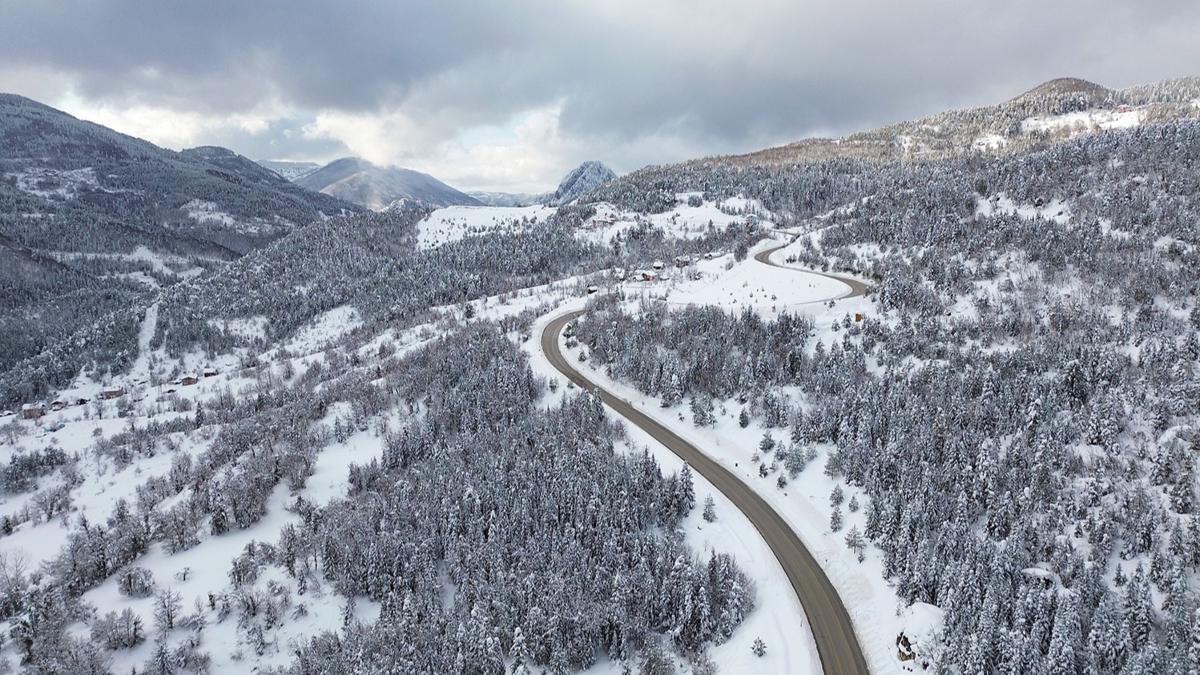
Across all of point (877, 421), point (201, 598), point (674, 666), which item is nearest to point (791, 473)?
point (877, 421)

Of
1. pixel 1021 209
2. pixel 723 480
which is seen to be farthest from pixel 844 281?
pixel 723 480

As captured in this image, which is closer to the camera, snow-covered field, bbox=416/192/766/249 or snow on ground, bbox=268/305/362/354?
snow on ground, bbox=268/305/362/354

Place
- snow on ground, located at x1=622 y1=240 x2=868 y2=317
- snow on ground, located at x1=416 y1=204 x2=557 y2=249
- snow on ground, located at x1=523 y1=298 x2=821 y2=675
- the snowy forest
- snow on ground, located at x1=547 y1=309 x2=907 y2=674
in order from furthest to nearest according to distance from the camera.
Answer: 1. snow on ground, located at x1=416 y1=204 x2=557 y2=249
2. snow on ground, located at x1=622 y1=240 x2=868 y2=317
3. snow on ground, located at x1=547 y1=309 x2=907 y2=674
4. snow on ground, located at x1=523 y1=298 x2=821 y2=675
5. the snowy forest

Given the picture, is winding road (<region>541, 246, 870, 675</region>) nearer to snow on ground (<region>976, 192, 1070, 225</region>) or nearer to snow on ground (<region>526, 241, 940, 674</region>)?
snow on ground (<region>526, 241, 940, 674</region>)

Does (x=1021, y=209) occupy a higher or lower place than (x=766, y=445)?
higher

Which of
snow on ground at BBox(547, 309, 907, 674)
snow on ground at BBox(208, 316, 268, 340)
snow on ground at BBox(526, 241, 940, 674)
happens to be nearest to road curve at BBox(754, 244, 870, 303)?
snow on ground at BBox(526, 241, 940, 674)

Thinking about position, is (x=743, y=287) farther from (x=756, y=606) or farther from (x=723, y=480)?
(x=756, y=606)
